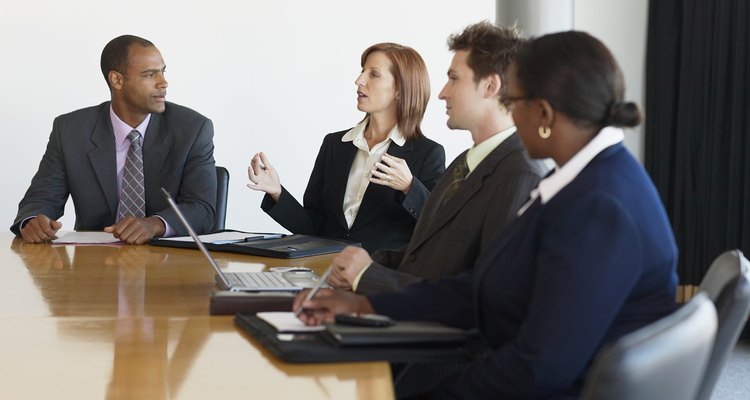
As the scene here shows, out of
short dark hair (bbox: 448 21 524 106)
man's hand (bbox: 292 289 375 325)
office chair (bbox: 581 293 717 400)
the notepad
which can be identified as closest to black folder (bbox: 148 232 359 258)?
the notepad

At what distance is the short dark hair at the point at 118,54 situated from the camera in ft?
13.4

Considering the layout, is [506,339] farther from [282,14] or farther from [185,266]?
[282,14]

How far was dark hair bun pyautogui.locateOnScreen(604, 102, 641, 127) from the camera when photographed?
1.66 metres

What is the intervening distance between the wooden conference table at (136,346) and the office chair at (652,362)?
0.37 metres

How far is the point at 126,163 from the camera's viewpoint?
149 inches

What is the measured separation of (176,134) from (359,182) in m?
0.74

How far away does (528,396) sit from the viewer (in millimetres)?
1633

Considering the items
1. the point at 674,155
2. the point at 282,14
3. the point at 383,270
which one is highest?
the point at 282,14

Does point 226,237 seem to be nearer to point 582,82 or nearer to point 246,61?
point 582,82

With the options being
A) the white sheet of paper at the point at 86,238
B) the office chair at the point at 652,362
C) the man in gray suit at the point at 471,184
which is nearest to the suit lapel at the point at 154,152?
the white sheet of paper at the point at 86,238

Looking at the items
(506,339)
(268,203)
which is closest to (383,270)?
(506,339)

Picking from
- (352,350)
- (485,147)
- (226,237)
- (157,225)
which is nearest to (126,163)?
(157,225)

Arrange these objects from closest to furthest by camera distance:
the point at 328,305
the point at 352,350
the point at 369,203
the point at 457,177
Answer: the point at 352,350, the point at 328,305, the point at 457,177, the point at 369,203

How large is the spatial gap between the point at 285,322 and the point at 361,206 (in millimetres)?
1839
